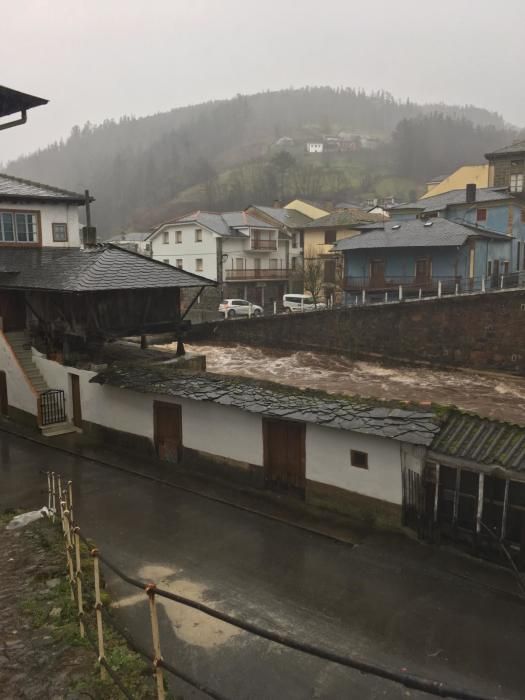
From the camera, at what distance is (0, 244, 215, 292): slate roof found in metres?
17.0

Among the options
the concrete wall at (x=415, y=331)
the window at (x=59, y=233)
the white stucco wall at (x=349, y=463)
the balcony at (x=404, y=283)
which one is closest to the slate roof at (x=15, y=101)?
the white stucco wall at (x=349, y=463)

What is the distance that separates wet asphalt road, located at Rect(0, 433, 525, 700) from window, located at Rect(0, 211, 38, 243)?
42.7 feet

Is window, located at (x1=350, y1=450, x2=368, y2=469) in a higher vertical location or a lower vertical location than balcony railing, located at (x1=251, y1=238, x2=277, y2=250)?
lower

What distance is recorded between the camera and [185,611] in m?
8.34

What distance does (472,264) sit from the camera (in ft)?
127

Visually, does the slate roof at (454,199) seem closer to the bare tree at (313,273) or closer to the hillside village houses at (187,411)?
the bare tree at (313,273)

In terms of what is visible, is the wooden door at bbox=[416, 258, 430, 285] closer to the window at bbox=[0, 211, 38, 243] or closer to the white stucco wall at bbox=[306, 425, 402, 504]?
the window at bbox=[0, 211, 38, 243]

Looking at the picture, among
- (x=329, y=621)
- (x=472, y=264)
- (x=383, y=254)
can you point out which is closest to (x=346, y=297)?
(x=383, y=254)

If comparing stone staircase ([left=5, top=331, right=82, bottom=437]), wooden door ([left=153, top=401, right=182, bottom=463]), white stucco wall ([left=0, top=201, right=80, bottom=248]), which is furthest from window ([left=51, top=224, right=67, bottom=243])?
wooden door ([left=153, top=401, right=182, bottom=463])

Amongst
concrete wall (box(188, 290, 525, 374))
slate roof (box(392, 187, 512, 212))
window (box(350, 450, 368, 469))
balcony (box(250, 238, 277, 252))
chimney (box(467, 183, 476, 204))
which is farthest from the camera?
balcony (box(250, 238, 277, 252))

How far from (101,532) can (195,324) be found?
28.8 metres

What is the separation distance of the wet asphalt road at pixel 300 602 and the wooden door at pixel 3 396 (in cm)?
847

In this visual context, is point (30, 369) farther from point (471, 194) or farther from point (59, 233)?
point (471, 194)

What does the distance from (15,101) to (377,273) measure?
33.0m
